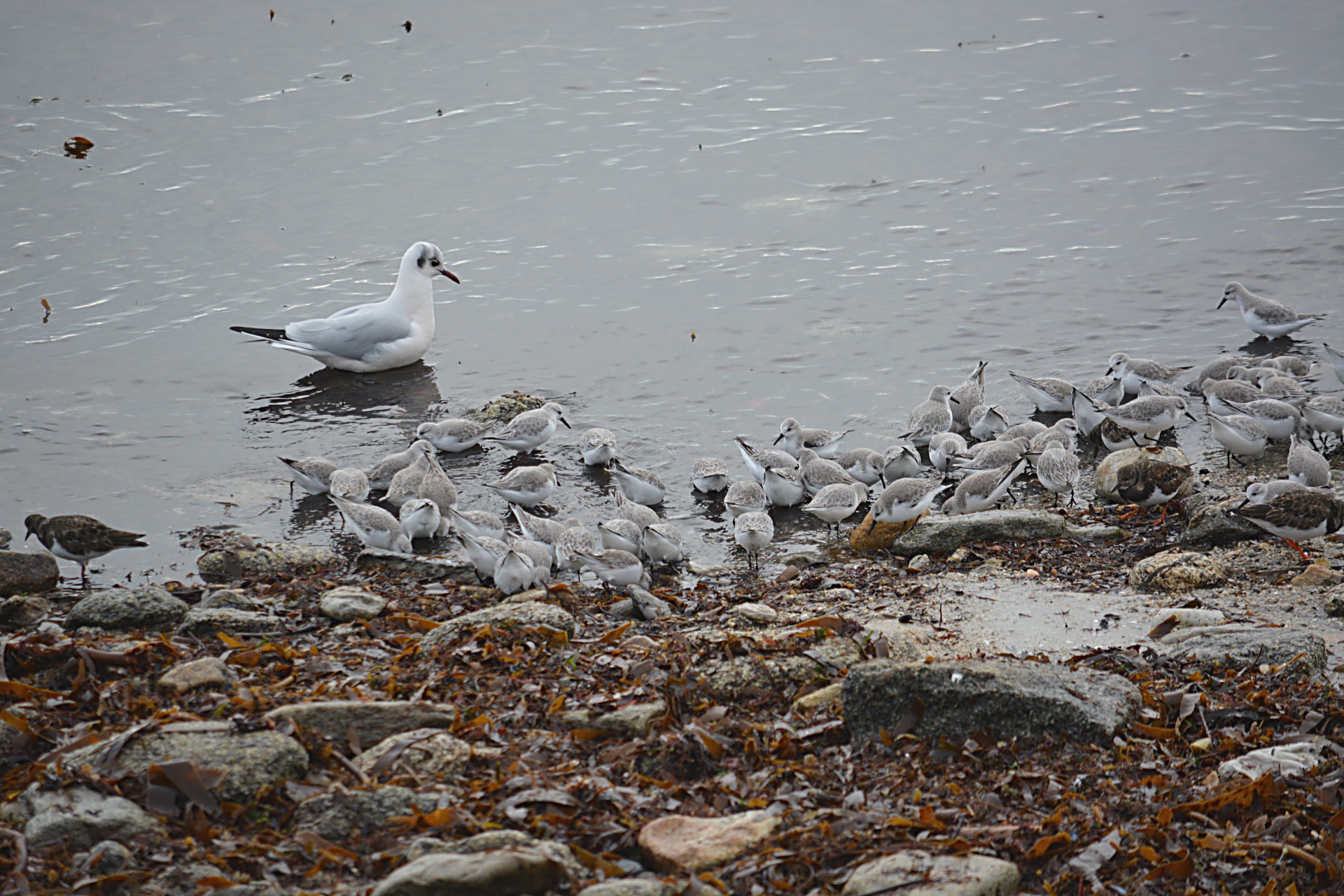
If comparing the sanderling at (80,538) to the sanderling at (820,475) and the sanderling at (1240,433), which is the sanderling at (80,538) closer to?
the sanderling at (820,475)

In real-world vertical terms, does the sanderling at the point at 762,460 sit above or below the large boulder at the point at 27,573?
below

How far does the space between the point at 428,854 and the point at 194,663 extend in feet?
7.01

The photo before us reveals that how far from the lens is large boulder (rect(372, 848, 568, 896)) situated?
3.29m

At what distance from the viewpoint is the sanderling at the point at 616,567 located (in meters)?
6.99

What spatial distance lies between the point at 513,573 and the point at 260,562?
1834mm

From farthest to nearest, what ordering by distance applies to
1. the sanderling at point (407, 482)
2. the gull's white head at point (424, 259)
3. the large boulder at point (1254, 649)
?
the gull's white head at point (424, 259), the sanderling at point (407, 482), the large boulder at point (1254, 649)

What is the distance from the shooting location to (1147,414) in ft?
30.3

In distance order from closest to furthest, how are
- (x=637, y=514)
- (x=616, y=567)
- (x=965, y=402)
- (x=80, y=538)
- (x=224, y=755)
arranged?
(x=224, y=755), (x=616, y=567), (x=80, y=538), (x=637, y=514), (x=965, y=402)

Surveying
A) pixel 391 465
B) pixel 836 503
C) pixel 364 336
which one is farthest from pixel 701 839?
pixel 364 336

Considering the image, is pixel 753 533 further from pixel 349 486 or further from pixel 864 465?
pixel 349 486

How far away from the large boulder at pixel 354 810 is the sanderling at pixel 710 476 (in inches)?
202

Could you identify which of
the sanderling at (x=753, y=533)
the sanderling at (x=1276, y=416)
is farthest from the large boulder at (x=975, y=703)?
the sanderling at (x=1276, y=416)

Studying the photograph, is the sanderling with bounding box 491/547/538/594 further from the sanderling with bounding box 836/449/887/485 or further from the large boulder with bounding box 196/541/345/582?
the sanderling with bounding box 836/449/887/485

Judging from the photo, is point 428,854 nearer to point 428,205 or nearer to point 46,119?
point 428,205
